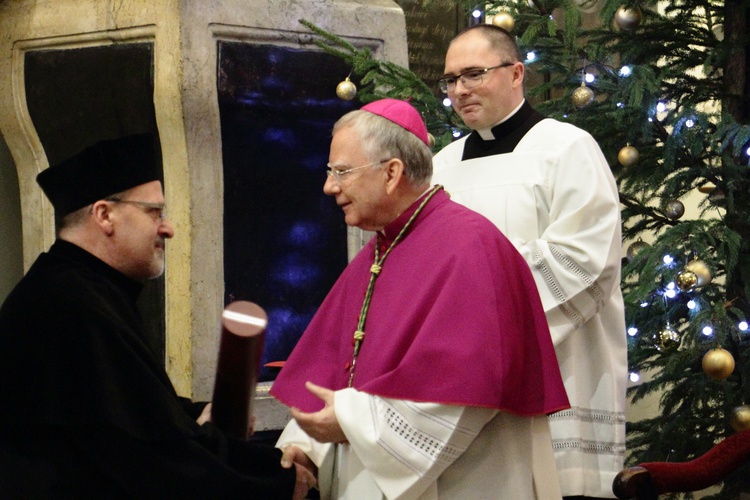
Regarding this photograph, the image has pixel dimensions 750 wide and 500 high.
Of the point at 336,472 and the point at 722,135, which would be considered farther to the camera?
the point at 722,135

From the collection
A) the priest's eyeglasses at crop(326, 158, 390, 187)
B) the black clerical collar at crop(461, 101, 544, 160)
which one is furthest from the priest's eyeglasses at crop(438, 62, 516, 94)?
the priest's eyeglasses at crop(326, 158, 390, 187)

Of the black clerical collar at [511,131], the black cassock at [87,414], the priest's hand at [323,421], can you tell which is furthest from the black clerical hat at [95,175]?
the black clerical collar at [511,131]

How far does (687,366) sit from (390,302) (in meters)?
2.60

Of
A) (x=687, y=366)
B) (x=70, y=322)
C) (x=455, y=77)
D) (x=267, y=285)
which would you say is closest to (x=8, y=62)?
(x=267, y=285)

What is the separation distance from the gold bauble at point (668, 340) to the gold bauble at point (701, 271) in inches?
14.5

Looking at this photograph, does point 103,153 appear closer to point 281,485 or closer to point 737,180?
point 281,485

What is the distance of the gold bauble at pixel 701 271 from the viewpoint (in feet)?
15.5

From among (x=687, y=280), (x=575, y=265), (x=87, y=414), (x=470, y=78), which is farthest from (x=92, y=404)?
(x=687, y=280)

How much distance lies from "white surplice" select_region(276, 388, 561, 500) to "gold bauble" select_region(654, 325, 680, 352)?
2061 millimetres

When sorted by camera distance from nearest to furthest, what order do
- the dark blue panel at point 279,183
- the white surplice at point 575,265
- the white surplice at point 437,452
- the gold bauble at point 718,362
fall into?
the white surplice at point 437,452 → the white surplice at point 575,265 → the gold bauble at point 718,362 → the dark blue panel at point 279,183

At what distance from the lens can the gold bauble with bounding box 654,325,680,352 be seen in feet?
16.4

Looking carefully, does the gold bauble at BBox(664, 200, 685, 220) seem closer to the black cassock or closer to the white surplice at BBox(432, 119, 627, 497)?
the white surplice at BBox(432, 119, 627, 497)

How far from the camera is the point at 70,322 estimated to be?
3.01 m

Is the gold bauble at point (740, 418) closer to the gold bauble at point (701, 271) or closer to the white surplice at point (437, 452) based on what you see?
the gold bauble at point (701, 271)
